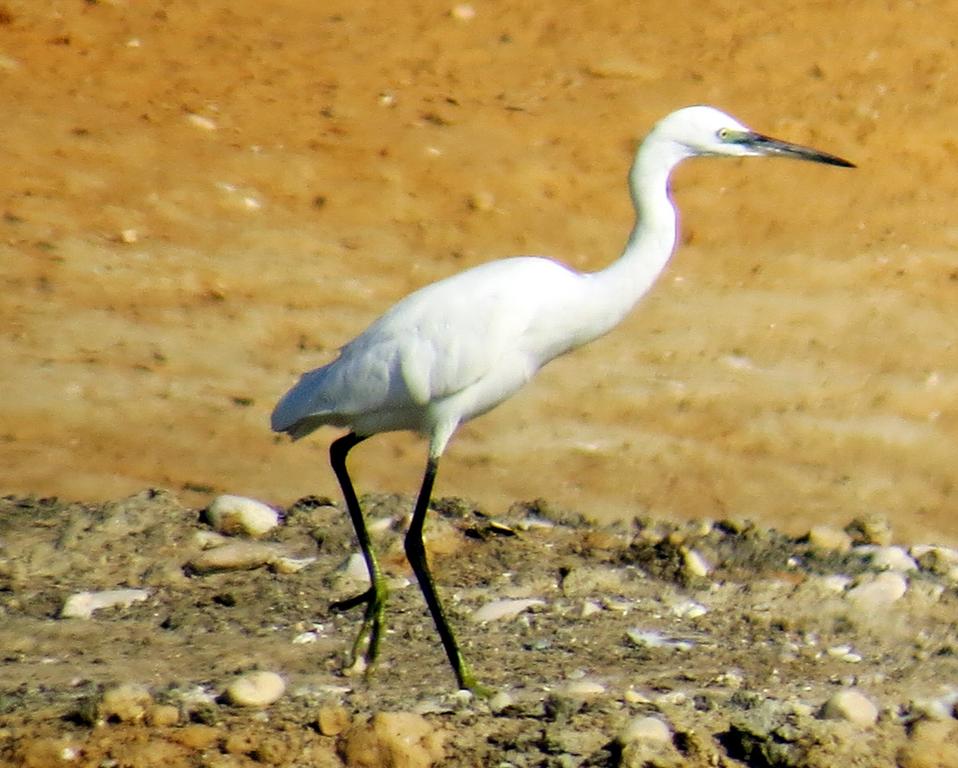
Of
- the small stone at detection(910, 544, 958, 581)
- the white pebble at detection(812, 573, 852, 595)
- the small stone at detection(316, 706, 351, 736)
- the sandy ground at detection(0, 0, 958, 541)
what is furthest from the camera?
the sandy ground at detection(0, 0, 958, 541)

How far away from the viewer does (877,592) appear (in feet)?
20.0

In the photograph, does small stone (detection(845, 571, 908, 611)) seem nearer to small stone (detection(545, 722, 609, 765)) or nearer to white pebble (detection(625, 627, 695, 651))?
white pebble (detection(625, 627, 695, 651))

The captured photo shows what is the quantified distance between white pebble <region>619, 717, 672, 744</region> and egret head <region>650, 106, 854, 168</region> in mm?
1701

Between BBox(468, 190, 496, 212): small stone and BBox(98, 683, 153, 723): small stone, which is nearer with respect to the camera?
BBox(98, 683, 153, 723): small stone

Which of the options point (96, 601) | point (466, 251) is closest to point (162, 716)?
point (96, 601)

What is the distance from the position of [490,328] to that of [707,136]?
0.85 meters

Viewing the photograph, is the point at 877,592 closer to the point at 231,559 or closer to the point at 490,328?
the point at 490,328

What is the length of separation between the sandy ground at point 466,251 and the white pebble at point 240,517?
40cm

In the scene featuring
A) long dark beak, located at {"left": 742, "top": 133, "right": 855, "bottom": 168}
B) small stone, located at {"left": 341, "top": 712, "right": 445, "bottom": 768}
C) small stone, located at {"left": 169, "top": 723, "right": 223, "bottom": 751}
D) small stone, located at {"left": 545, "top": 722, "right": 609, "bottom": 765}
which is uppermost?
long dark beak, located at {"left": 742, "top": 133, "right": 855, "bottom": 168}

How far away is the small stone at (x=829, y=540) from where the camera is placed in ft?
22.1

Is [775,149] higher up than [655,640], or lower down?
higher up

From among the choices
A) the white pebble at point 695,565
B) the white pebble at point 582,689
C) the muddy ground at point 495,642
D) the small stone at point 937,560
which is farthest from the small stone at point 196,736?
the small stone at point 937,560

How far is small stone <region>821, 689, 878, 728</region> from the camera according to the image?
16.4 feet

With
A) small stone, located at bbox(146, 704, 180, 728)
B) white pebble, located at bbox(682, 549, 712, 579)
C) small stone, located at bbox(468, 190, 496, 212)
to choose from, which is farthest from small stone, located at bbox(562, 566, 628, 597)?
small stone, located at bbox(468, 190, 496, 212)
